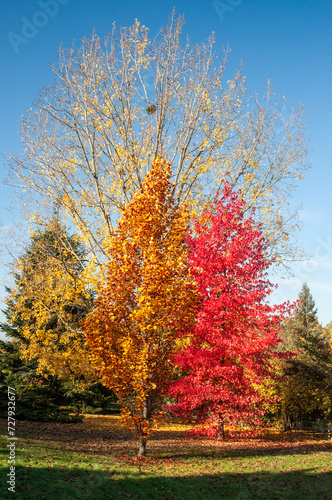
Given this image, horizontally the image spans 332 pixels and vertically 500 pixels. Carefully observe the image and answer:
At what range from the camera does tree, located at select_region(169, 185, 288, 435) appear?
453 inches

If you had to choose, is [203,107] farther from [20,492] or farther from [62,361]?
[20,492]

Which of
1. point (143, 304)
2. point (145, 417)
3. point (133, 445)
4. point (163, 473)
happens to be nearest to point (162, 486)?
point (163, 473)

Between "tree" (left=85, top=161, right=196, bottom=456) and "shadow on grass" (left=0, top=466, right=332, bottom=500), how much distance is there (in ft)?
6.21

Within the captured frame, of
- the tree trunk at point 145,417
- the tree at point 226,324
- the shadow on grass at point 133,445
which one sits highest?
the tree at point 226,324

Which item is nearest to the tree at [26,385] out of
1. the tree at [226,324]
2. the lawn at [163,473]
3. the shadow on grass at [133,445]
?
the shadow on grass at [133,445]

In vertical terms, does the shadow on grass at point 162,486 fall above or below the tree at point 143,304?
below

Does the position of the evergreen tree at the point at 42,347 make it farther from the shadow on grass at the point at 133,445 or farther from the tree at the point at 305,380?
the tree at the point at 305,380

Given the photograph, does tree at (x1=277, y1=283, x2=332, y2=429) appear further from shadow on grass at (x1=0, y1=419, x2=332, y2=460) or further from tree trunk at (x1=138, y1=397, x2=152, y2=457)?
tree trunk at (x1=138, y1=397, x2=152, y2=457)

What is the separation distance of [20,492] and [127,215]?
6332 mm

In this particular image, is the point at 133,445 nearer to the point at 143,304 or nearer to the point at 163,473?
the point at 163,473

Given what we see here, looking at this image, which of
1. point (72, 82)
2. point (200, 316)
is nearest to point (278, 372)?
point (200, 316)

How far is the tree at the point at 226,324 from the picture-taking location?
11.5m

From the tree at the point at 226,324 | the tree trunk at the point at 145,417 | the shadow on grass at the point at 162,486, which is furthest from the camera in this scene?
the tree at the point at 226,324

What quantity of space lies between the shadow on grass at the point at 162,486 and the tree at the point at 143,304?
74.5 inches
